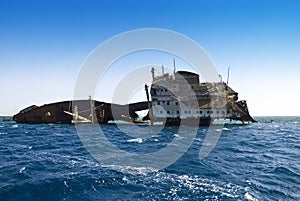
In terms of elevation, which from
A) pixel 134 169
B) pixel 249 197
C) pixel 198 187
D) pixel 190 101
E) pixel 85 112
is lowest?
pixel 249 197

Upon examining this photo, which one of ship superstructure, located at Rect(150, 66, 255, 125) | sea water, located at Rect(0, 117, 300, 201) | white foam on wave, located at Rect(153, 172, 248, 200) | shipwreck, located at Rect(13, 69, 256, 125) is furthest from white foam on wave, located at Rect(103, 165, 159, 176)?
ship superstructure, located at Rect(150, 66, 255, 125)

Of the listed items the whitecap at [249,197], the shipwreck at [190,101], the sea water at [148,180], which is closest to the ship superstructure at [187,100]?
the shipwreck at [190,101]

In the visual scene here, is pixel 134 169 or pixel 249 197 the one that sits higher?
pixel 134 169

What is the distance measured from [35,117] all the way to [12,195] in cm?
6502

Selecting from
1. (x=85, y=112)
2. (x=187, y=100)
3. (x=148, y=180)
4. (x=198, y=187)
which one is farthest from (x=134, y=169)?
(x=85, y=112)

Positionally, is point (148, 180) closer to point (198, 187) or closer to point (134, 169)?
point (134, 169)

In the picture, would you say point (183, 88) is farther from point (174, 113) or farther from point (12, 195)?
point (12, 195)

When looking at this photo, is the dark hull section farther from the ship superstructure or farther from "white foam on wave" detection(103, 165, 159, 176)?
"white foam on wave" detection(103, 165, 159, 176)

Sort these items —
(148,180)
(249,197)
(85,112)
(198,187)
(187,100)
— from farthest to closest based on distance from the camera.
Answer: (85,112), (187,100), (148,180), (198,187), (249,197)

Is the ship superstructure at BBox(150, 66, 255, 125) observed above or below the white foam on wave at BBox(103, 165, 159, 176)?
above

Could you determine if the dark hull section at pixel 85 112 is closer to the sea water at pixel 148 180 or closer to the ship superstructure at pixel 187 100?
the ship superstructure at pixel 187 100

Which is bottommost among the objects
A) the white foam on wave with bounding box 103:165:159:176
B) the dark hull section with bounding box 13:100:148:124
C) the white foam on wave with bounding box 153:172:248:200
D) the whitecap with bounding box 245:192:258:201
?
the whitecap with bounding box 245:192:258:201

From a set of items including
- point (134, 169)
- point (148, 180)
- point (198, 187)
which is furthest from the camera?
point (134, 169)

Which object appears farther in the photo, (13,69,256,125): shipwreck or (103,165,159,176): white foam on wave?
(13,69,256,125): shipwreck
